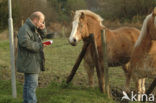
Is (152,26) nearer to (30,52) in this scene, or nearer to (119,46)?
(119,46)

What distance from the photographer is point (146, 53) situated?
4152 mm

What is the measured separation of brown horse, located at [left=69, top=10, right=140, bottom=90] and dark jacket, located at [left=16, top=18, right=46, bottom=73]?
844 millimetres

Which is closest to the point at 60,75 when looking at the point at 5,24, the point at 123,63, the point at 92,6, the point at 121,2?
the point at 123,63

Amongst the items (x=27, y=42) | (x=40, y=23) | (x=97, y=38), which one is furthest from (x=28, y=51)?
(x=97, y=38)

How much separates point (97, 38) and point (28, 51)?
1707 millimetres

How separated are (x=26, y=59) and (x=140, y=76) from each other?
2.11m

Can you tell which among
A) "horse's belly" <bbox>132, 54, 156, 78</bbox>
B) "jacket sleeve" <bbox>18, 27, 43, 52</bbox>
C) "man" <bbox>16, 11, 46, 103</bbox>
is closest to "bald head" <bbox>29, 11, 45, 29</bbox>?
"man" <bbox>16, 11, 46, 103</bbox>

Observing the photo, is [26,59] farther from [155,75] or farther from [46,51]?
[46,51]

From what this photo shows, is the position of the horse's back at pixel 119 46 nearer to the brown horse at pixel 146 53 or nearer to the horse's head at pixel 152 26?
the brown horse at pixel 146 53

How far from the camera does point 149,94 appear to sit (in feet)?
13.2

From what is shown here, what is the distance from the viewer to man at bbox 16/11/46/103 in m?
3.89

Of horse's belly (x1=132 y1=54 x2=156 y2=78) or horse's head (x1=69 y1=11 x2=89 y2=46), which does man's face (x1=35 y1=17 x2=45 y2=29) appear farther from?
horse's belly (x1=132 y1=54 x2=156 y2=78)

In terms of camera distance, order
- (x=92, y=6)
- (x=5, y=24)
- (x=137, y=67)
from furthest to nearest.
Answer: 1. (x=92, y=6)
2. (x=5, y=24)
3. (x=137, y=67)

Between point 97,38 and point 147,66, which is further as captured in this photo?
point 97,38
